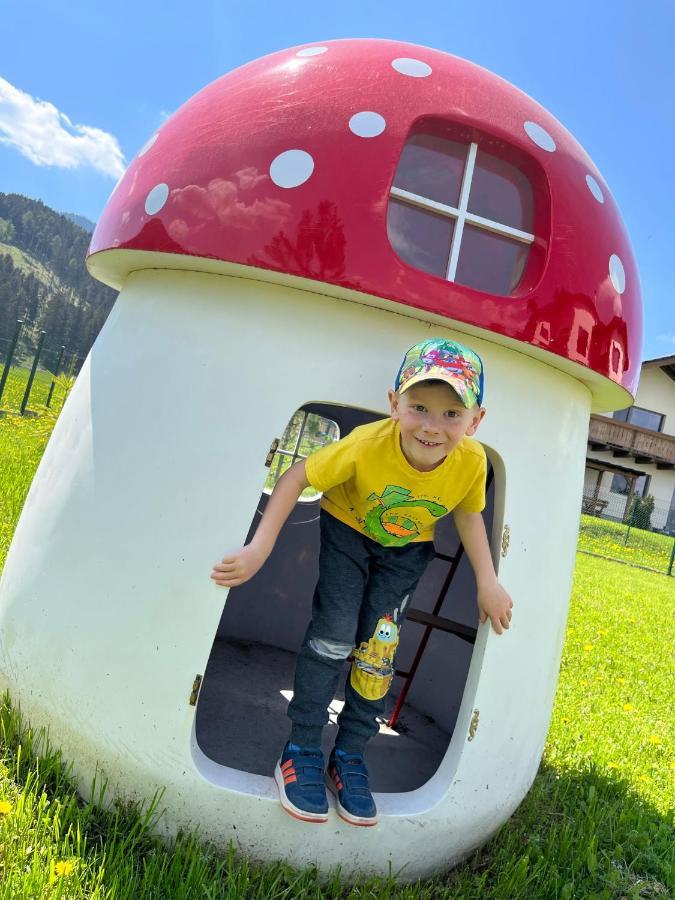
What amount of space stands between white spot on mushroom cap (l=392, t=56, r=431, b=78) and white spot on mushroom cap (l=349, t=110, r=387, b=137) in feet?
0.88

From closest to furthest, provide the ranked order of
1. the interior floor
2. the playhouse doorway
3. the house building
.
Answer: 1. the interior floor
2. the playhouse doorway
3. the house building

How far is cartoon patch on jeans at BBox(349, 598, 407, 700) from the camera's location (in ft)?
7.70

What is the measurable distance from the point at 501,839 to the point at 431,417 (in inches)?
63.7

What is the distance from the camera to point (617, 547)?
18.6m

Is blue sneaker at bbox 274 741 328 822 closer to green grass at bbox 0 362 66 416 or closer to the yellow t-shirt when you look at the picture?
the yellow t-shirt

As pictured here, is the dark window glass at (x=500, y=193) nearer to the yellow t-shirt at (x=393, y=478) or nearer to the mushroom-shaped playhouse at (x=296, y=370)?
the mushroom-shaped playhouse at (x=296, y=370)

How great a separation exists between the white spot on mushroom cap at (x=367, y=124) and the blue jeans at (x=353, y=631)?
46.0 inches

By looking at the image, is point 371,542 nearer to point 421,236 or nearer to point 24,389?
point 421,236

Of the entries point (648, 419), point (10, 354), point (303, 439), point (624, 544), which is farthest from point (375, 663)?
point (648, 419)

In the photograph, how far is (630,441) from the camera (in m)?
26.2

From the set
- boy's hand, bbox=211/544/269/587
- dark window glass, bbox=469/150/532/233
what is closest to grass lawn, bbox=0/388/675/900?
boy's hand, bbox=211/544/269/587

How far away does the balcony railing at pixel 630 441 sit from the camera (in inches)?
1009

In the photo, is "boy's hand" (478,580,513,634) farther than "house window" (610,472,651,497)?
No

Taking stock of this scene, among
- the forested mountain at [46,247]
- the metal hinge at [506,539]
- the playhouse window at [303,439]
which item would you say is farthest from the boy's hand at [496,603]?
the forested mountain at [46,247]
